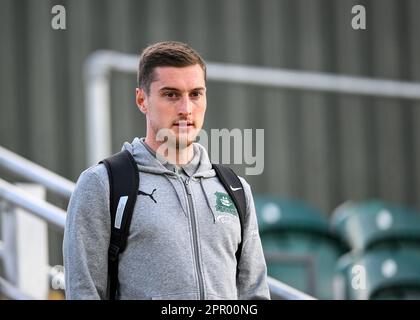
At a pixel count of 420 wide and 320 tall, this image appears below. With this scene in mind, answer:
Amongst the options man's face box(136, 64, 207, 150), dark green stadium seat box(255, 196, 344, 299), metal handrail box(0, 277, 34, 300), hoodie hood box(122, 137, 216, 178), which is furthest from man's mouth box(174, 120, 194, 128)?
dark green stadium seat box(255, 196, 344, 299)

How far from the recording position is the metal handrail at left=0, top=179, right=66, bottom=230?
9.30 feet

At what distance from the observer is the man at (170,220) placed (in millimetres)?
2045

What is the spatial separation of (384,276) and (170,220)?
2530 mm

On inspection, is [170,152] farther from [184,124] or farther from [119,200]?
[119,200]

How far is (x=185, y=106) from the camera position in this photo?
7.03 ft

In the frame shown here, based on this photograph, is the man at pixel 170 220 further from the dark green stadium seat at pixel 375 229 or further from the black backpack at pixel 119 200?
the dark green stadium seat at pixel 375 229

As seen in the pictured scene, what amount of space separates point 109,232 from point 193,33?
470 cm

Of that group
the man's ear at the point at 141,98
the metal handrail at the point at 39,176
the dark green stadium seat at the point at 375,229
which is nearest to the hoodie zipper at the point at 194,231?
the man's ear at the point at 141,98

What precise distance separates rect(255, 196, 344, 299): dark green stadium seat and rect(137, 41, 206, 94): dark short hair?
7.59 ft

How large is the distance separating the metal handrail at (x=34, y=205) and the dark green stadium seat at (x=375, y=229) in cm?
240

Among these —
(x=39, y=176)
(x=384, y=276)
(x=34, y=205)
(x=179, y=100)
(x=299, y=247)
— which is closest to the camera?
(x=179, y=100)

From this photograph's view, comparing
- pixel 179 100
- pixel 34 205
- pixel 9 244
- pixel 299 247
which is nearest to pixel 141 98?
pixel 179 100
